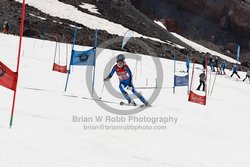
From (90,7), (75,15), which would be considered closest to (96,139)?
(75,15)

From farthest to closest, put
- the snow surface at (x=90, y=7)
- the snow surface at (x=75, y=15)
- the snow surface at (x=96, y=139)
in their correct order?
the snow surface at (x=90, y=7) → the snow surface at (x=75, y=15) → the snow surface at (x=96, y=139)

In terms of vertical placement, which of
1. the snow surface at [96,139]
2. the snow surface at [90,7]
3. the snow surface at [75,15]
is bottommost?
the snow surface at [96,139]

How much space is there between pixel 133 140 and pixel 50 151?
205 cm

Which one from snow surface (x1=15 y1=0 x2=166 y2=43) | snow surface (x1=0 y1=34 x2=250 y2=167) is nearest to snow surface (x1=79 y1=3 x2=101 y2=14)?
snow surface (x1=15 y1=0 x2=166 y2=43)

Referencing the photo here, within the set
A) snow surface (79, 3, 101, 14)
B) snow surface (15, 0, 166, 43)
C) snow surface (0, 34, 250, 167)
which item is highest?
snow surface (79, 3, 101, 14)

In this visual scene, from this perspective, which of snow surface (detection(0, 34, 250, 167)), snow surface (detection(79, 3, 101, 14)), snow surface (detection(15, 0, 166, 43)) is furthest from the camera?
snow surface (detection(79, 3, 101, 14))

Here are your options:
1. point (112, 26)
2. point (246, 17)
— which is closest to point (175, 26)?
point (246, 17)

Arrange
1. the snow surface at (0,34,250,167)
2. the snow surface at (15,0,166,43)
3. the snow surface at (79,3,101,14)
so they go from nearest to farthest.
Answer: the snow surface at (0,34,250,167), the snow surface at (15,0,166,43), the snow surface at (79,3,101,14)

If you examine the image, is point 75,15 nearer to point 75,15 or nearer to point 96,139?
point 75,15

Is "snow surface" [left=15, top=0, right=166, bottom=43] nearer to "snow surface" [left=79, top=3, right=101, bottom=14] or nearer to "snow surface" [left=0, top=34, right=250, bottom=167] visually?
"snow surface" [left=79, top=3, right=101, bottom=14]

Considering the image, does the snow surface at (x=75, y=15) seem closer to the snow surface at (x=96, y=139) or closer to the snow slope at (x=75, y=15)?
the snow slope at (x=75, y=15)

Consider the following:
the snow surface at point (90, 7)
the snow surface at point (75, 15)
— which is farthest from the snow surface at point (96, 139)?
the snow surface at point (90, 7)

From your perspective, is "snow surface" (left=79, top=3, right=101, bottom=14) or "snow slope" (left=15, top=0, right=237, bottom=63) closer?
"snow slope" (left=15, top=0, right=237, bottom=63)

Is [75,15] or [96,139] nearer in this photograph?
[96,139]
